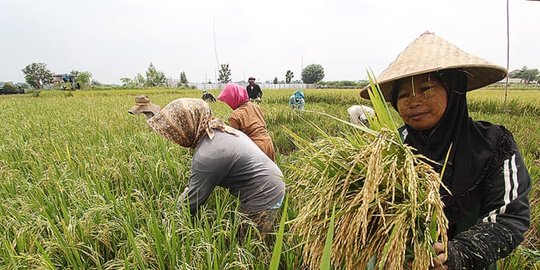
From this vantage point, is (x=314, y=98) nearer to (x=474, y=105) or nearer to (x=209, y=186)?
(x=474, y=105)

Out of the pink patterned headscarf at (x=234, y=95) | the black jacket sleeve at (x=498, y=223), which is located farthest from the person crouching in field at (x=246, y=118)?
the black jacket sleeve at (x=498, y=223)

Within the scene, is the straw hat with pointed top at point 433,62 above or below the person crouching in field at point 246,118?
above

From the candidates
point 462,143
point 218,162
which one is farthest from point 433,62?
point 218,162

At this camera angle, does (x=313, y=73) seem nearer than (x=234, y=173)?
No

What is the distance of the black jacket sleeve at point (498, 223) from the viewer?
752mm

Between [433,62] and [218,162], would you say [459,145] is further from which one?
[218,162]

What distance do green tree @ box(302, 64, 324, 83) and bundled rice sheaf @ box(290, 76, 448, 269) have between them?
241ft

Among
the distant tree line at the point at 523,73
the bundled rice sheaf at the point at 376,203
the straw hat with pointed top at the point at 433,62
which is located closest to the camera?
the bundled rice sheaf at the point at 376,203

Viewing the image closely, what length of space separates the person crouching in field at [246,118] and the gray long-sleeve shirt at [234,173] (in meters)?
1.23

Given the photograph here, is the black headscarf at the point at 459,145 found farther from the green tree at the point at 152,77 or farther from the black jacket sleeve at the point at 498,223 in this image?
the green tree at the point at 152,77

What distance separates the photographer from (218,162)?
1766mm

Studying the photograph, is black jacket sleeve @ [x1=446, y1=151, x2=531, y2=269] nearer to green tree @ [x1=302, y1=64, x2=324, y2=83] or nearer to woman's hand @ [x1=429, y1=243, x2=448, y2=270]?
woman's hand @ [x1=429, y1=243, x2=448, y2=270]

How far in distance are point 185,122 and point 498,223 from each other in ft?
5.40

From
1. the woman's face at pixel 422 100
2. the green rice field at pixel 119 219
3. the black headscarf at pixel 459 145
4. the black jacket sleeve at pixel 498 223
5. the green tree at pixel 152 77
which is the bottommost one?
the green rice field at pixel 119 219
